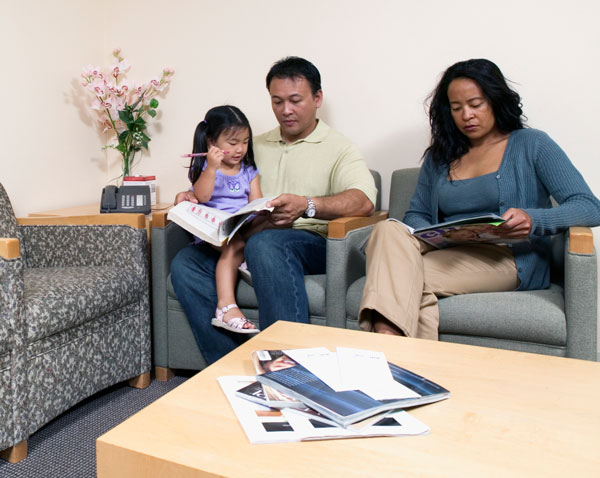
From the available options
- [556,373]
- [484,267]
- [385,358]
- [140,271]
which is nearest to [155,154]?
[140,271]

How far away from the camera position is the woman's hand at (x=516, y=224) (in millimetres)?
1679

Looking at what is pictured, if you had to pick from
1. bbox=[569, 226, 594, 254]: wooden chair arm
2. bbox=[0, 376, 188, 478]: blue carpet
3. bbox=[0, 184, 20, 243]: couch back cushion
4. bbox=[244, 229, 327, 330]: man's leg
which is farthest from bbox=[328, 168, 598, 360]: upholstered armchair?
bbox=[0, 184, 20, 243]: couch back cushion

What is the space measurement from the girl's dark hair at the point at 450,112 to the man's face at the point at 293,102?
471 millimetres

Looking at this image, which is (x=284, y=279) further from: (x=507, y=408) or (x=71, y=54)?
(x=71, y=54)

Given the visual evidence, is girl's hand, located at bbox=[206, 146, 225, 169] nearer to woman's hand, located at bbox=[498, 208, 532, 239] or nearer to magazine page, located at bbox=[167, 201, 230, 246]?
magazine page, located at bbox=[167, 201, 230, 246]

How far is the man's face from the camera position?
217 centimetres

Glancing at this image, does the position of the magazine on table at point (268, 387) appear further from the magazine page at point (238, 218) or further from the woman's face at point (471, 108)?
the woman's face at point (471, 108)

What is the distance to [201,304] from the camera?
6.46ft

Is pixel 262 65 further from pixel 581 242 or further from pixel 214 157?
pixel 581 242

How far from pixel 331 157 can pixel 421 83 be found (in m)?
0.55

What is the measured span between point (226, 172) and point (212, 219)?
1.06ft

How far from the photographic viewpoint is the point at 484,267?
181 cm

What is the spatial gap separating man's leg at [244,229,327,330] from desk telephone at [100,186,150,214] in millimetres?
649

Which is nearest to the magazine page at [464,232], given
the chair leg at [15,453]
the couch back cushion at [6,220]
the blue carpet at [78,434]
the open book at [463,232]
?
the open book at [463,232]
